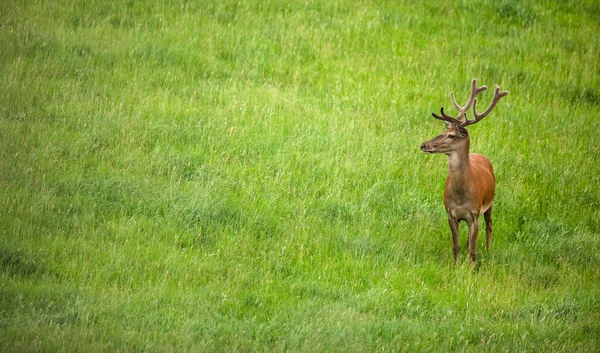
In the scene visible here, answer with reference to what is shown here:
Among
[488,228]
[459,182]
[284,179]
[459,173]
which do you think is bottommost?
[488,228]

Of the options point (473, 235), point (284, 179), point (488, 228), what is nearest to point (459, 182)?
point (473, 235)

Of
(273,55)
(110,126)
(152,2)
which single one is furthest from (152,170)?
(152,2)

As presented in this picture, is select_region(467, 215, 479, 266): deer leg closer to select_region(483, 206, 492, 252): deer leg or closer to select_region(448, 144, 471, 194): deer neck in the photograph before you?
select_region(448, 144, 471, 194): deer neck

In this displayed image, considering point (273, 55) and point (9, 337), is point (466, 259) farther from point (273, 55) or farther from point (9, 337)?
point (273, 55)

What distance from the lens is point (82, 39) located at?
14453 millimetres

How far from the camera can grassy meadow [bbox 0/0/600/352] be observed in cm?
815

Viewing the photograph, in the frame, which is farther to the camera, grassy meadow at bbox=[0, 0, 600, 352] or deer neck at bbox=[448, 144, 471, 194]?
deer neck at bbox=[448, 144, 471, 194]

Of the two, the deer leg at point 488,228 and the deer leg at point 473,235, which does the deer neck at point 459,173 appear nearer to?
the deer leg at point 473,235

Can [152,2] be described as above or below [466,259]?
above

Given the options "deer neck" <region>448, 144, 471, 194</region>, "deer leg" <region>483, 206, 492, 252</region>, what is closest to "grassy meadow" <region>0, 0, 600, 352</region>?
"deer leg" <region>483, 206, 492, 252</region>

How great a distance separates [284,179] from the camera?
1135 cm

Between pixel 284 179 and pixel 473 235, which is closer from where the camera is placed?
pixel 473 235

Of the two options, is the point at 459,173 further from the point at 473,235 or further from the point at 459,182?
the point at 473,235

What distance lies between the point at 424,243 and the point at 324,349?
329cm
